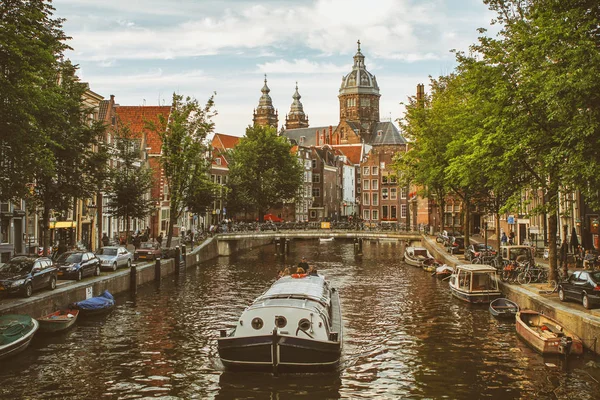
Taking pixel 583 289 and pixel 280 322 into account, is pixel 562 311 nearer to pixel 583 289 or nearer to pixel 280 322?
pixel 583 289

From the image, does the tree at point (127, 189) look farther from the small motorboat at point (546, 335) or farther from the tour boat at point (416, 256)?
the small motorboat at point (546, 335)

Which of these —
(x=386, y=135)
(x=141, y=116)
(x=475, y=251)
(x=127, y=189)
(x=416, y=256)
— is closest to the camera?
(x=475, y=251)

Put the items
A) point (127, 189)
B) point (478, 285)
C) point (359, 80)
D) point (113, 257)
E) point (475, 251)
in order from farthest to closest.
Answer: point (359, 80) → point (127, 189) → point (475, 251) → point (113, 257) → point (478, 285)

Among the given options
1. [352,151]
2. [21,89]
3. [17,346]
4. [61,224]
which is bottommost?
[17,346]

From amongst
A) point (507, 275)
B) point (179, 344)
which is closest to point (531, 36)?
point (507, 275)

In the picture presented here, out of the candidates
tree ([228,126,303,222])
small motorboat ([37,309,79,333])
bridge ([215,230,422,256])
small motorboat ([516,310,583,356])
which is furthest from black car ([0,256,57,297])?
tree ([228,126,303,222])

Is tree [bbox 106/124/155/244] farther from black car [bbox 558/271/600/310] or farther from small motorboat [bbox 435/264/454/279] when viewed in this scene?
black car [bbox 558/271/600/310]

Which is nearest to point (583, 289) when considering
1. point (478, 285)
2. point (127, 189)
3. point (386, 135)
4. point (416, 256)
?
point (478, 285)

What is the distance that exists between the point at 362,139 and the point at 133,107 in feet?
339

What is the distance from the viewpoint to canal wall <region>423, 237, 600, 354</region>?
23.4 metres

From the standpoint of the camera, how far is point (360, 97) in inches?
7377

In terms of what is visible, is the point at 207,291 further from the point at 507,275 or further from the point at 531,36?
the point at 531,36

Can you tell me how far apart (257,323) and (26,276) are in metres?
13.6

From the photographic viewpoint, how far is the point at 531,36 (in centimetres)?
2991
